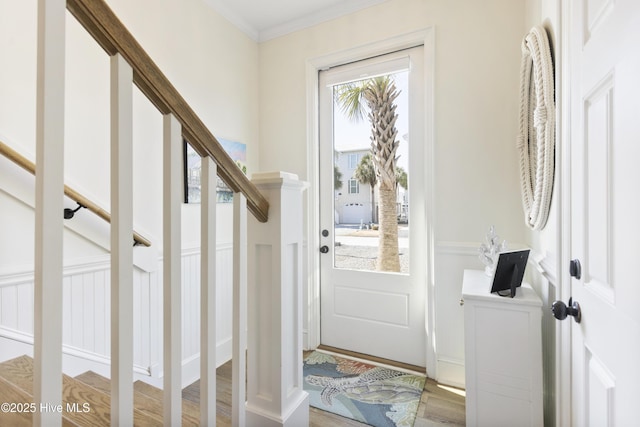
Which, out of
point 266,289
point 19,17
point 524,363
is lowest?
point 524,363

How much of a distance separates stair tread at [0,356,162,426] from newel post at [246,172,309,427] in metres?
0.35

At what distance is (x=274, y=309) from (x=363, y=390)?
125 centimetres

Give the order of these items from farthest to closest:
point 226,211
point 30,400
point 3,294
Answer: point 226,211
point 3,294
point 30,400

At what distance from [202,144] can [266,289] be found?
57cm

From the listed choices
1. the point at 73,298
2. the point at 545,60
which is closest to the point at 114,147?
the point at 73,298

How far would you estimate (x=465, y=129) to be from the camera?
79.6 inches

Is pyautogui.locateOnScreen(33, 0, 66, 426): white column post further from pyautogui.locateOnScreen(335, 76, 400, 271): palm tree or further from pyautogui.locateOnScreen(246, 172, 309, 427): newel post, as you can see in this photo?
pyautogui.locateOnScreen(335, 76, 400, 271): palm tree

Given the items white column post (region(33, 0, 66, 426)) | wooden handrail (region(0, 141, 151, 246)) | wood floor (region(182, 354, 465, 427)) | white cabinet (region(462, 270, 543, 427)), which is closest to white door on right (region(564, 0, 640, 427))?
white cabinet (region(462, 270, 543, 427))

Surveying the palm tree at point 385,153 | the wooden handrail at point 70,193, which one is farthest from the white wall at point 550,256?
the wooden handrail at point 70,193

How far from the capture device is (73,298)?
146 cm

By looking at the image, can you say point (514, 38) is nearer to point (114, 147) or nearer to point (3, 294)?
point (114, 147)

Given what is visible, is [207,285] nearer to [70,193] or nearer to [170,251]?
[170,251]

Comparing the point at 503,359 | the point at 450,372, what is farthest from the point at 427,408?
the point at 503,359

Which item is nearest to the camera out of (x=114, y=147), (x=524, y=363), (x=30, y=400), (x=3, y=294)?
(x=114, y=147)
